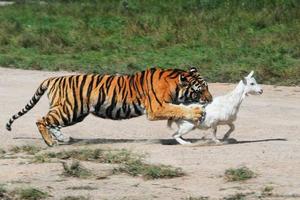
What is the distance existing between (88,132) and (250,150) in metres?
2.69

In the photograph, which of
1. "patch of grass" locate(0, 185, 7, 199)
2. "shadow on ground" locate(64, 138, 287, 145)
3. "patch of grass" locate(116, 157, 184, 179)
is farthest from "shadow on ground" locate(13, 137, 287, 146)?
"patch of grass" locate(0, 185, 7, 199)

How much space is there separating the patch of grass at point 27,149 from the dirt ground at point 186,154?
0.78 feet

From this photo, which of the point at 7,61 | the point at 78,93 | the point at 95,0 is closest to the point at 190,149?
the point at 78,93

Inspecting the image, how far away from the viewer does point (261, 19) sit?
22.0 metres

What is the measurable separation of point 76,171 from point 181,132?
1935 mm

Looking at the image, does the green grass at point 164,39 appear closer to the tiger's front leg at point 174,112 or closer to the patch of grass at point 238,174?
the tiger's front leg at point 174,112

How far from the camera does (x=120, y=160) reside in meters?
10.2

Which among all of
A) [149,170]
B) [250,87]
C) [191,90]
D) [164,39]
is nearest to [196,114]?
[191,90]

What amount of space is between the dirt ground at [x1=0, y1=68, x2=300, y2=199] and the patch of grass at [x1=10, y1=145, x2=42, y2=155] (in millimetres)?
238

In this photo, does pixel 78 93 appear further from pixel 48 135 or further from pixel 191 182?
pixel 191 182

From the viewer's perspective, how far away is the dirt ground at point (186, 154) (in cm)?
891

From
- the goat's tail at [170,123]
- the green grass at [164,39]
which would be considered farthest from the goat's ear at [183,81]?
the green grass at [164,39]

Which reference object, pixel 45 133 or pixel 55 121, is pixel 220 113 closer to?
pixel 55 121

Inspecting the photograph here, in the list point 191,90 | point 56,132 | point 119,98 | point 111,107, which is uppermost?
point 191,90
